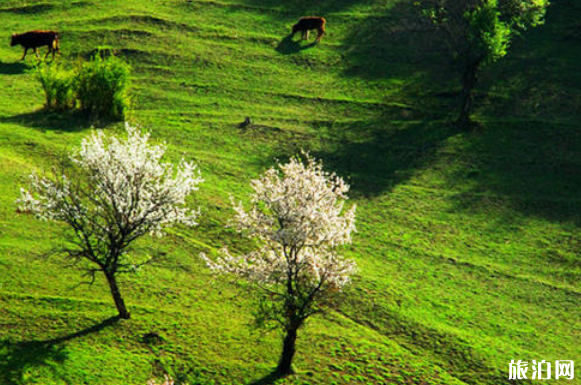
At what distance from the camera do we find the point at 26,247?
35156 mm

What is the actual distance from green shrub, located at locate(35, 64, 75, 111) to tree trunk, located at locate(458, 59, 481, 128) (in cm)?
3272

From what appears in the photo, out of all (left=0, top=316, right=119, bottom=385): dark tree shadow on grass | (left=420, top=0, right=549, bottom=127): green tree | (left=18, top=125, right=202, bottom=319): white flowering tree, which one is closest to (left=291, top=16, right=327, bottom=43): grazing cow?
(left=420, top=0, right=549, bottom=127): green tree

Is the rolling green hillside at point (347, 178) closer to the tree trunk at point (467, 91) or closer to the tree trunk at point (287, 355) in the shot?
the tree trunk at point (287, 355)

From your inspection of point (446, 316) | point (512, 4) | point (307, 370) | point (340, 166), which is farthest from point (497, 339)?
point (512, 4)

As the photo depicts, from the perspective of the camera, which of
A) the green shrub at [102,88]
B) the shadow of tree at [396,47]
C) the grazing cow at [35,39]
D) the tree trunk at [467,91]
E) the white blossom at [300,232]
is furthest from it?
the shadow of tree at [396,47]

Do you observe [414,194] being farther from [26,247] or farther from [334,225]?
[26,247]

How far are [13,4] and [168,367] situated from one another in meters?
57.1

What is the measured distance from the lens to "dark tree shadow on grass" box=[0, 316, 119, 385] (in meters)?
26.3

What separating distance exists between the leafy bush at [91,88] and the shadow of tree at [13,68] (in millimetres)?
8568

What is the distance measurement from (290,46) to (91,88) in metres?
23.2

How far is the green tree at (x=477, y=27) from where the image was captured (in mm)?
53031

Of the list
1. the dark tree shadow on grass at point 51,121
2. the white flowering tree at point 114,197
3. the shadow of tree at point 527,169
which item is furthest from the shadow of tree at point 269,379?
the dark tree shadow on grass at point 51,121

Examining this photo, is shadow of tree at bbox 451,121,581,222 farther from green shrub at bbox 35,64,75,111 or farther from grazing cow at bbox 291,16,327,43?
green shrub at bbox 35,64,75,111

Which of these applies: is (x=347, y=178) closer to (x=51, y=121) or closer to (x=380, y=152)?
(x=380, y=152)
